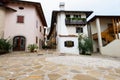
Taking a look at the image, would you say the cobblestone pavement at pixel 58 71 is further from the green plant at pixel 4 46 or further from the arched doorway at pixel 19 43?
the arched doorway at pixel 19 43

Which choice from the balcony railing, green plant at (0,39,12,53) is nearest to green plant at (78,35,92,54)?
the balcony railing

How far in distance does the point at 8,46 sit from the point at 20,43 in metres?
1.99

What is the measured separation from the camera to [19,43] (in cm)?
1636

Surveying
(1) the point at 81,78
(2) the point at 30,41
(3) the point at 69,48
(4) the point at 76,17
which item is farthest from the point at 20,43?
(1) the point at 81,78

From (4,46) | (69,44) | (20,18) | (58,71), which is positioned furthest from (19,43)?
(58,71)

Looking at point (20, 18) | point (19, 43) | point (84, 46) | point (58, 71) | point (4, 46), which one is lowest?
point (58, 71)

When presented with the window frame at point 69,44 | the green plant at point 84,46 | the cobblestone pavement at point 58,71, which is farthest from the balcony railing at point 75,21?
the cobblestone pavement at point 58,71

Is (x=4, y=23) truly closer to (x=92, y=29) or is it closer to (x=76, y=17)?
(x=76, y=17)

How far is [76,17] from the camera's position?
69.4 ft

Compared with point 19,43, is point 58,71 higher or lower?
lower

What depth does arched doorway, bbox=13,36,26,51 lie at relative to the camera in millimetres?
16109

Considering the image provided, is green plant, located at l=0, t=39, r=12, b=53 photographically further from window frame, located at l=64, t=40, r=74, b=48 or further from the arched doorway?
window frame, located at l=64, t=40, r=74, b=48

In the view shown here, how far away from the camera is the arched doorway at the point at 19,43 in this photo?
16.1m

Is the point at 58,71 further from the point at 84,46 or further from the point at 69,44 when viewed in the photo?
the point at 84,46
